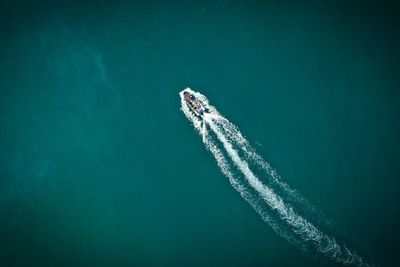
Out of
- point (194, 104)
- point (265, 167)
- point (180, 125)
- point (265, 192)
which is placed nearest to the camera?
point (265, 192)

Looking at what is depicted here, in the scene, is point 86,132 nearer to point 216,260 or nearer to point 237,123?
point 237,123

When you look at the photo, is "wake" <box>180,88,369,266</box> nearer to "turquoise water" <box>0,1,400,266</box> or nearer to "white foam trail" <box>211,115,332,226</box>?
"white foam trail" <box>211,115,332,226</box>

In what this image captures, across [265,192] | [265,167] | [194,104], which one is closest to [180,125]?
[194,104]

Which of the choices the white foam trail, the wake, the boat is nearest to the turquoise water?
the white foam trail

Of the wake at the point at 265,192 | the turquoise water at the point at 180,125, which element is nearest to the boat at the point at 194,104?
the wake at the point at 265,192

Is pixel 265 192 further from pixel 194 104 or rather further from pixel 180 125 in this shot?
pixel 194 104

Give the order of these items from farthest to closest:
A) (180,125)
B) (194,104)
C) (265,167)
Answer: (180,125), (194,104), (265,167)

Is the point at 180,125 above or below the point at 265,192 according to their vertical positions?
above
